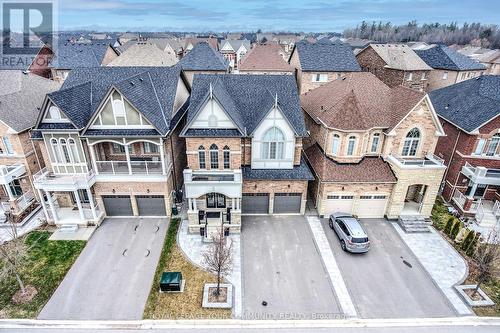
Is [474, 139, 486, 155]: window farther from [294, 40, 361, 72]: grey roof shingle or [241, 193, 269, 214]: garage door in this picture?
[294, 40, 361, 72]: grey roof shingle

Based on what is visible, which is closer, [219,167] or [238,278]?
[238,278]

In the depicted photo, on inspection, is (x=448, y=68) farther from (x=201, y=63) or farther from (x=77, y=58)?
(x=77, y=58)

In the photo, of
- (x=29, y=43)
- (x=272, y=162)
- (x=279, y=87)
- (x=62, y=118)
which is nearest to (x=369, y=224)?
(x=272, y=162)

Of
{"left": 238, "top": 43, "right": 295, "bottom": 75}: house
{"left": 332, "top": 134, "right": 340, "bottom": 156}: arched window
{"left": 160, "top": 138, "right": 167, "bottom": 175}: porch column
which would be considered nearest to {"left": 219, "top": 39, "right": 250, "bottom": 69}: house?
{"left": 238, "top": 43, "right": 295, "bottom": 75}: house

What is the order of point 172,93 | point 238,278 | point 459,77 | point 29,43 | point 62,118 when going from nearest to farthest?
point 238,278
point 62,118
point 172,93
point 459,77
point 29,43

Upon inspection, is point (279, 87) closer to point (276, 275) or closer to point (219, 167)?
point (219, 167)

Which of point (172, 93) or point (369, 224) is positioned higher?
point (172, 93)

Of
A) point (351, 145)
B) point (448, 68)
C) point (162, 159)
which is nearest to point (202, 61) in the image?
point (162, 159)

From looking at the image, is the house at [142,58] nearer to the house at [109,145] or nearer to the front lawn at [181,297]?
the house at [109,145]
